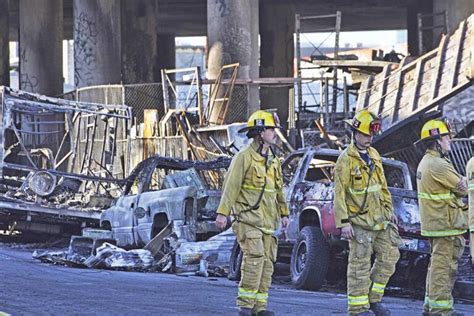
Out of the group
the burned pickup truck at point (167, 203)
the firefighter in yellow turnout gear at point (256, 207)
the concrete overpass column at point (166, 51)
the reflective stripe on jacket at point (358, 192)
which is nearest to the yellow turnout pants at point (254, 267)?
the firefighter in yellow turnout gear at point (256, 207)

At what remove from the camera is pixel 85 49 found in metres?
37.7

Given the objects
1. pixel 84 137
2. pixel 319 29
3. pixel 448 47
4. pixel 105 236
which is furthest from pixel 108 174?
pixel 319 29

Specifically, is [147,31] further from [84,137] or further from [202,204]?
[202,204]

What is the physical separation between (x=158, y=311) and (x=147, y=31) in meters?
32.6

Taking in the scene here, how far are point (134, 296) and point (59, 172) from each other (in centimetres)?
938

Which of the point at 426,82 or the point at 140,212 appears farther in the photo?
the point at 426,82

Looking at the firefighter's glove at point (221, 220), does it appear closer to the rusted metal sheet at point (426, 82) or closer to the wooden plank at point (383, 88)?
the rusted metal sheet at point (426, 82)

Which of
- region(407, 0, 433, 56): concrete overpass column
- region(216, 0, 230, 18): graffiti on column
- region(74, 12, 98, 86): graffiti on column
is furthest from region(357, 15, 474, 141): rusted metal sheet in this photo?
region(407, 0, 433, 56): concrete overpass column

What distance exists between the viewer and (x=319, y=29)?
→ 200 ft

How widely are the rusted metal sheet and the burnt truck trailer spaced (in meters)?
5.50

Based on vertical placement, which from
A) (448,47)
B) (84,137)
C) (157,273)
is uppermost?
(448,47)

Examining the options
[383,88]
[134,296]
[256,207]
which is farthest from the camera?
[383,88]

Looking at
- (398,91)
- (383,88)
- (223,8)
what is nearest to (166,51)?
(223,8)

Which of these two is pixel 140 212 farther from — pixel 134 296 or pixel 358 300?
pixel 358 300
